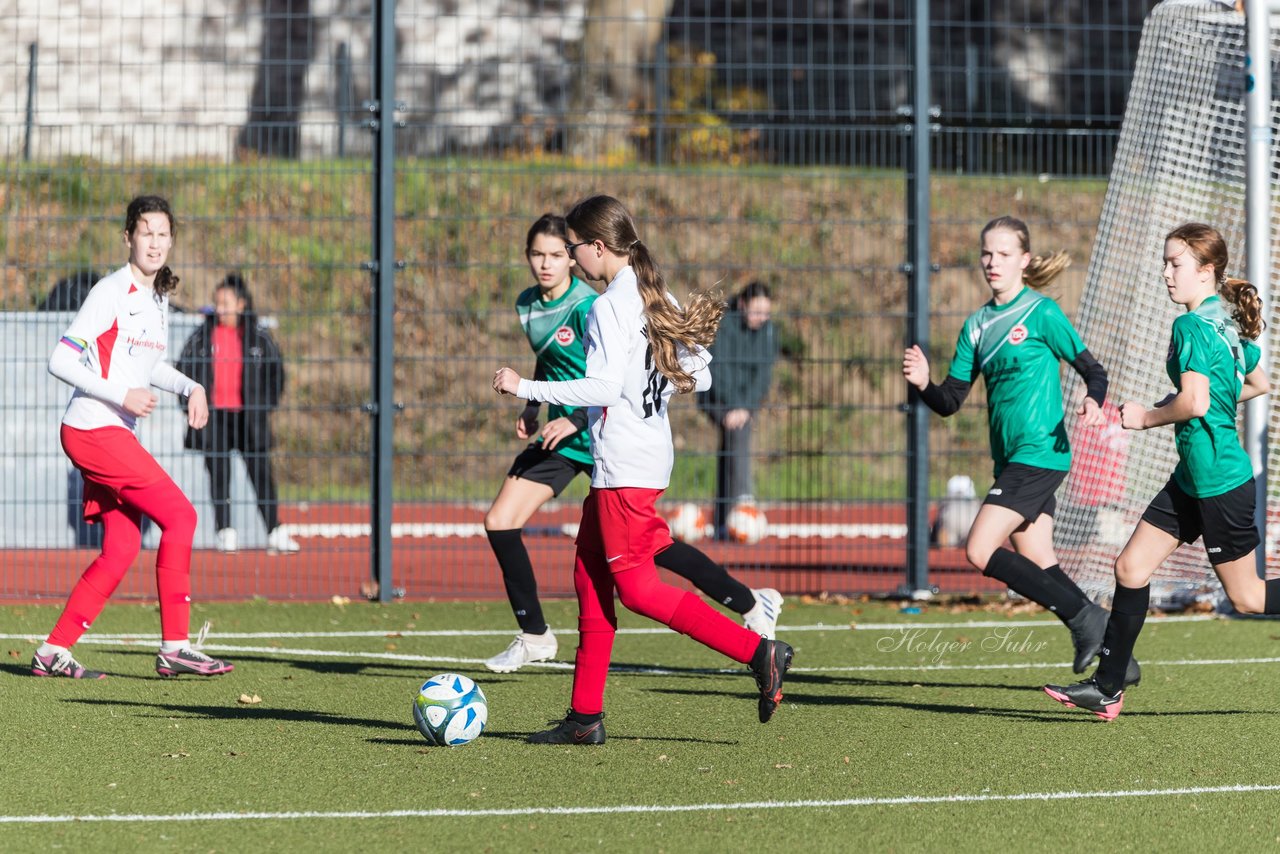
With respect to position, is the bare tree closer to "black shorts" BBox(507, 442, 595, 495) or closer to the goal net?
the goal net

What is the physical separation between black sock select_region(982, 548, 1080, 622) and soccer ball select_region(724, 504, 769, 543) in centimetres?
502

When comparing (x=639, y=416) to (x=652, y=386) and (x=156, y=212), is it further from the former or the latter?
(x=156, y=212)

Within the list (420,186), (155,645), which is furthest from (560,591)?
(420,186)

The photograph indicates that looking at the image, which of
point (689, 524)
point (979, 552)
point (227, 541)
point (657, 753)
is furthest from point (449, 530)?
point (657, 753)

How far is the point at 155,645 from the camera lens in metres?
8.48

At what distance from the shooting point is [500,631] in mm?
9156

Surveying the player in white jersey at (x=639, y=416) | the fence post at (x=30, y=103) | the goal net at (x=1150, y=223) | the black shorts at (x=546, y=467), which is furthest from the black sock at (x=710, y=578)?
the fence post at (x=30, y=103)

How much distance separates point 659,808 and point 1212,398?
2.78 m

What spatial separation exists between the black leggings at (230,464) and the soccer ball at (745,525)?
128 inches

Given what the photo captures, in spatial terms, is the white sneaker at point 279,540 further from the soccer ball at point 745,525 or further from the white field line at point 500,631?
the soccer ball at point 745,525

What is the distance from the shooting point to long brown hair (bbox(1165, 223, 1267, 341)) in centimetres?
643

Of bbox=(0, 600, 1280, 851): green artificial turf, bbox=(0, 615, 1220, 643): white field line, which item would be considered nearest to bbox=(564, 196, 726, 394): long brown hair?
bbox=(0, 600, 1280, 851): green artificial turf

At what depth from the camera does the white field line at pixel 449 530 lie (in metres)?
11.7

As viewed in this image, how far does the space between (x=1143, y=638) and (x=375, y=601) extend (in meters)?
4.53
